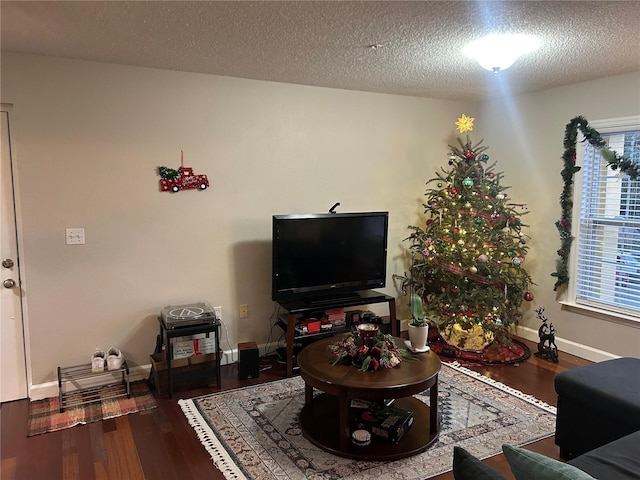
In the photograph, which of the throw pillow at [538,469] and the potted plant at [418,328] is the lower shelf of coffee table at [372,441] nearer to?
the potted plant at [418,328]

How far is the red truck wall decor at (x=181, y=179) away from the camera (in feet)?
12.0

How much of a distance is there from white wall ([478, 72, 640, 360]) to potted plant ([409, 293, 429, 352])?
2.08 metres

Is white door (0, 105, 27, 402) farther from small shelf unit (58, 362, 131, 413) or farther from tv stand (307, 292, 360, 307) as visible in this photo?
tv stand (307, 292, 360, 307)

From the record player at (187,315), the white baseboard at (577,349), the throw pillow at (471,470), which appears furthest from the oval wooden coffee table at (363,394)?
the white baseboard at (577,349)

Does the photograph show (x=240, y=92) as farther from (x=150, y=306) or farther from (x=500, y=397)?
(x=500, y=397)

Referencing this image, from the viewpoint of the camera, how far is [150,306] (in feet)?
12.1

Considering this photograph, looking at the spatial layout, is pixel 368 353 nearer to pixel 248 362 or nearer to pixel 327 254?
pixel 248 362

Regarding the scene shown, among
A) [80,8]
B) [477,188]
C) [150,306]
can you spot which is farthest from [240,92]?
[477,188]

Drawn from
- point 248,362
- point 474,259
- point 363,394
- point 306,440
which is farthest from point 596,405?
point 248,362

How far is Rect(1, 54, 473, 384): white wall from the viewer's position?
10.8ft

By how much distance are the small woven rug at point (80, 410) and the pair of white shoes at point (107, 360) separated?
0.61 feet

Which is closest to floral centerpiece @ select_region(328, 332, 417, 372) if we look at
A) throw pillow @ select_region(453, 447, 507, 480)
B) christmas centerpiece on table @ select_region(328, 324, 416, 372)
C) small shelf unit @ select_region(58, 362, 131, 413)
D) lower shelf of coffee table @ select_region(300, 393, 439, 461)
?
christmas centerpiece on table @ select_region(328, 324, 416, 372)

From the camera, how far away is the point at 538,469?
1.27 meters

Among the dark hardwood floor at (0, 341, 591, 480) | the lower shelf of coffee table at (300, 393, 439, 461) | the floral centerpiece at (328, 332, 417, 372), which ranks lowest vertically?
the dark hardwood floor at (0, 341, 591, 480)
